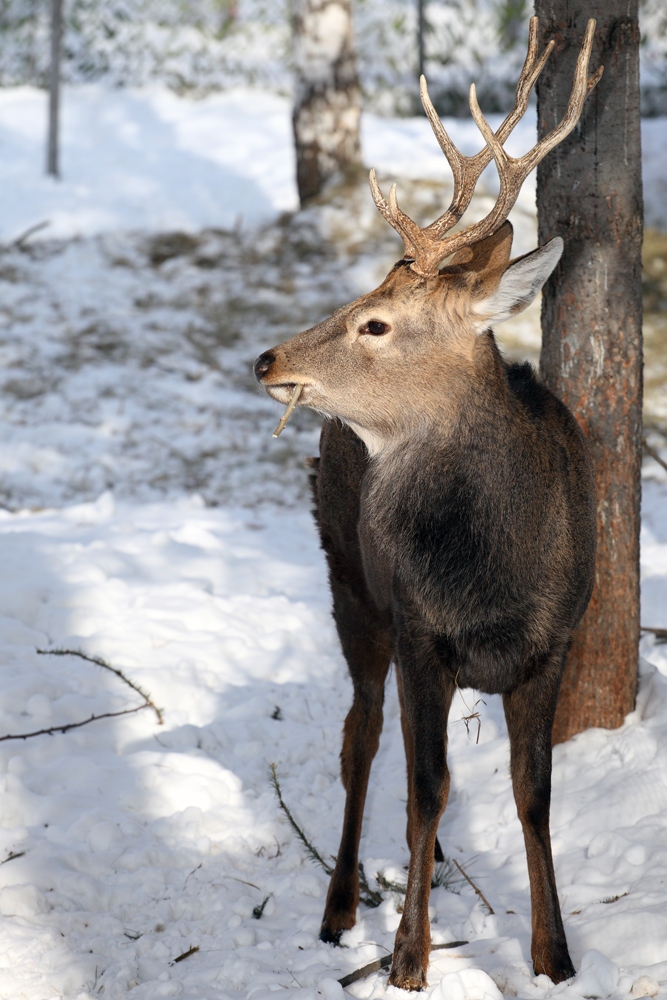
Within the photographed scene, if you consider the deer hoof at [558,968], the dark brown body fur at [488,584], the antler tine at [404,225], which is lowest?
the deer hoof at [558,968]

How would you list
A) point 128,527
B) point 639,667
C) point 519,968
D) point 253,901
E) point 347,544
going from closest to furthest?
point 519,968
point 253,901
point 347,544
point 639,667
point 128,527

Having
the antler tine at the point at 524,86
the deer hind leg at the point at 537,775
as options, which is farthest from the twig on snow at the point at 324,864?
the antler tine at the point at 524,86

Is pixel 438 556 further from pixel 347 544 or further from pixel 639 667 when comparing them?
pixel 639 667

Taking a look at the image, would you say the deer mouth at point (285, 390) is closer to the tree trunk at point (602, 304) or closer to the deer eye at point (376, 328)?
the deer eye at point (376, 328)

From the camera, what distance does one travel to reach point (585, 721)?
3998 mm

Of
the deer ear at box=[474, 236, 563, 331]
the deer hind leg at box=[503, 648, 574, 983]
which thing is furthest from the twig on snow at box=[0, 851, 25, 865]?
the deer ear at box=[474, 236, 563, 331]

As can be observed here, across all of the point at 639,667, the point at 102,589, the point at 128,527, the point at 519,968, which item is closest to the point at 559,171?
the point at 639,667

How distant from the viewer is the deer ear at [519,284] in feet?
9.98

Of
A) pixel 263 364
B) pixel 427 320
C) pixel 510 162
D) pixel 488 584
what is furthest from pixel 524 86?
pixel 488 584

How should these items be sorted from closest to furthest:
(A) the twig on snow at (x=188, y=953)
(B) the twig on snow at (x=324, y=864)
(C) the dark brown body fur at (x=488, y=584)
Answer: (C) the dark brown body fur at (x=488, y=584) → (A) the twig on snow at (x=188, y=953) → (B) the twig on snow at (x=324, y=864)

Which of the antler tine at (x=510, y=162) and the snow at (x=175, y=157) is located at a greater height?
the antler tine at (x=510, y=162)

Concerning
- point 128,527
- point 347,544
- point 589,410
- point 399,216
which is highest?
point 399,216

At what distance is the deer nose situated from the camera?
10.9 feet

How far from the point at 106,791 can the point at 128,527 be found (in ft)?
9.49
